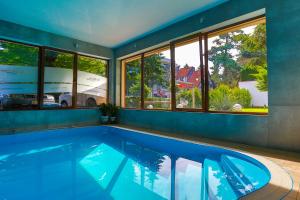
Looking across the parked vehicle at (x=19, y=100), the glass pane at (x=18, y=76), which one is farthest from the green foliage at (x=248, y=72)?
the glass pane at (x=18, y=76)

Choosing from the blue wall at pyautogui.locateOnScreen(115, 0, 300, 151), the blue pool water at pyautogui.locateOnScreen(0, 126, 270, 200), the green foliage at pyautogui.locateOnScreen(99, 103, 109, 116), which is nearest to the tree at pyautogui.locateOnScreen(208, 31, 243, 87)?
the blue wall at pyautogui.locateOnScreen(115, 0, 300, 151)

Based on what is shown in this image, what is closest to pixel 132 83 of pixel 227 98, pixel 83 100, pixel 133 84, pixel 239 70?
pixel 133 84

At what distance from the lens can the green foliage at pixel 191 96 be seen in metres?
4.42

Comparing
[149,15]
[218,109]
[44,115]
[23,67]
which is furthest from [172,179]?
[23,67]

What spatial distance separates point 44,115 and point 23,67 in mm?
1492

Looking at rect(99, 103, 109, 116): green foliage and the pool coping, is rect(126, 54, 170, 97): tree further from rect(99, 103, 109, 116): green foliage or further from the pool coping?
the pool coping

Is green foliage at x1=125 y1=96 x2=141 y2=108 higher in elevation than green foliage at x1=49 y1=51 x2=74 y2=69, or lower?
lower

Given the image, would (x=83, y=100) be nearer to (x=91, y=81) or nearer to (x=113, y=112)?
(x=91, y=81)

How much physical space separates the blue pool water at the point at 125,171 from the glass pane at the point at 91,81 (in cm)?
234

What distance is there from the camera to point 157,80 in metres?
5.70

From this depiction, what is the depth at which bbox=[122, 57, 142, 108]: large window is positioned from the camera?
6.32 metres

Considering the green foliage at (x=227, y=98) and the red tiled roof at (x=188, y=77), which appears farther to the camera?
the red tiled roof at (x=188, y=77)

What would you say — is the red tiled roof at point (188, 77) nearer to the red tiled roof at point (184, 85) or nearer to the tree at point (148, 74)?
the red tiled roof at point (184, 85)

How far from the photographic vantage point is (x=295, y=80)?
2.91 m
